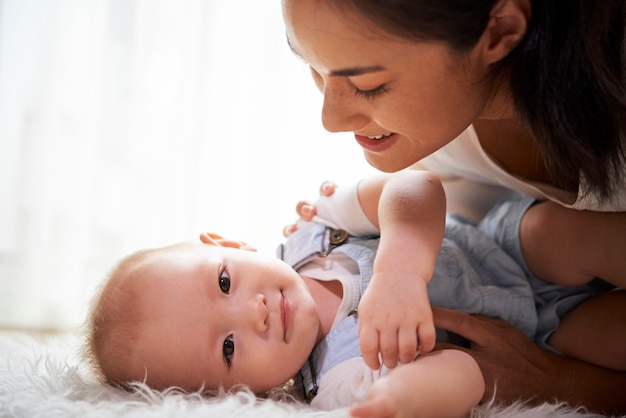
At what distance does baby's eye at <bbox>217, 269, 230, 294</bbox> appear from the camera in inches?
47.1

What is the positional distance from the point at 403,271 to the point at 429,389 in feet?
0.59

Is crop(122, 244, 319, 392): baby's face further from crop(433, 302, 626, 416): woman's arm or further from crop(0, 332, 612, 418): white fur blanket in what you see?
crop(433, 302, 626, 416): woman's arm

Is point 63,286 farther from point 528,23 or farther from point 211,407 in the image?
point 528,23

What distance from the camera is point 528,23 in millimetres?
951

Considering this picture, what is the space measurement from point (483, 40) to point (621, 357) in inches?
24.7

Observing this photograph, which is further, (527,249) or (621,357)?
(527,249)

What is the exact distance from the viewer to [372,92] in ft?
3.20

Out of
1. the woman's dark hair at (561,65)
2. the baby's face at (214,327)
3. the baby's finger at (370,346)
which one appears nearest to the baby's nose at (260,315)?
the baby's face at (214,327)

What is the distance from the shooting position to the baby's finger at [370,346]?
3.21 feet

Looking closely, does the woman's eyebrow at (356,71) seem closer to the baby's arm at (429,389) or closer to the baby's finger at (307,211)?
the baby's arm at (429,389)

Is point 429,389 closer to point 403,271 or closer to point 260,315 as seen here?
point 403,271

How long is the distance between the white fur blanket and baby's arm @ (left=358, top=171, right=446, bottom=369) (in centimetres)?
11

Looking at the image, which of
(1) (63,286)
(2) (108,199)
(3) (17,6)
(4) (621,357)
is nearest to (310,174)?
(2) (108,199)


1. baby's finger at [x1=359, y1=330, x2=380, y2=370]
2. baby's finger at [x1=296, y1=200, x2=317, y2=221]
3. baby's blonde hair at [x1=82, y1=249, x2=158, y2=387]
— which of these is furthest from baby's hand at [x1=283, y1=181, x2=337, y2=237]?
baby's finger at [x1=359, y1=330, x2=380, y2=370]
